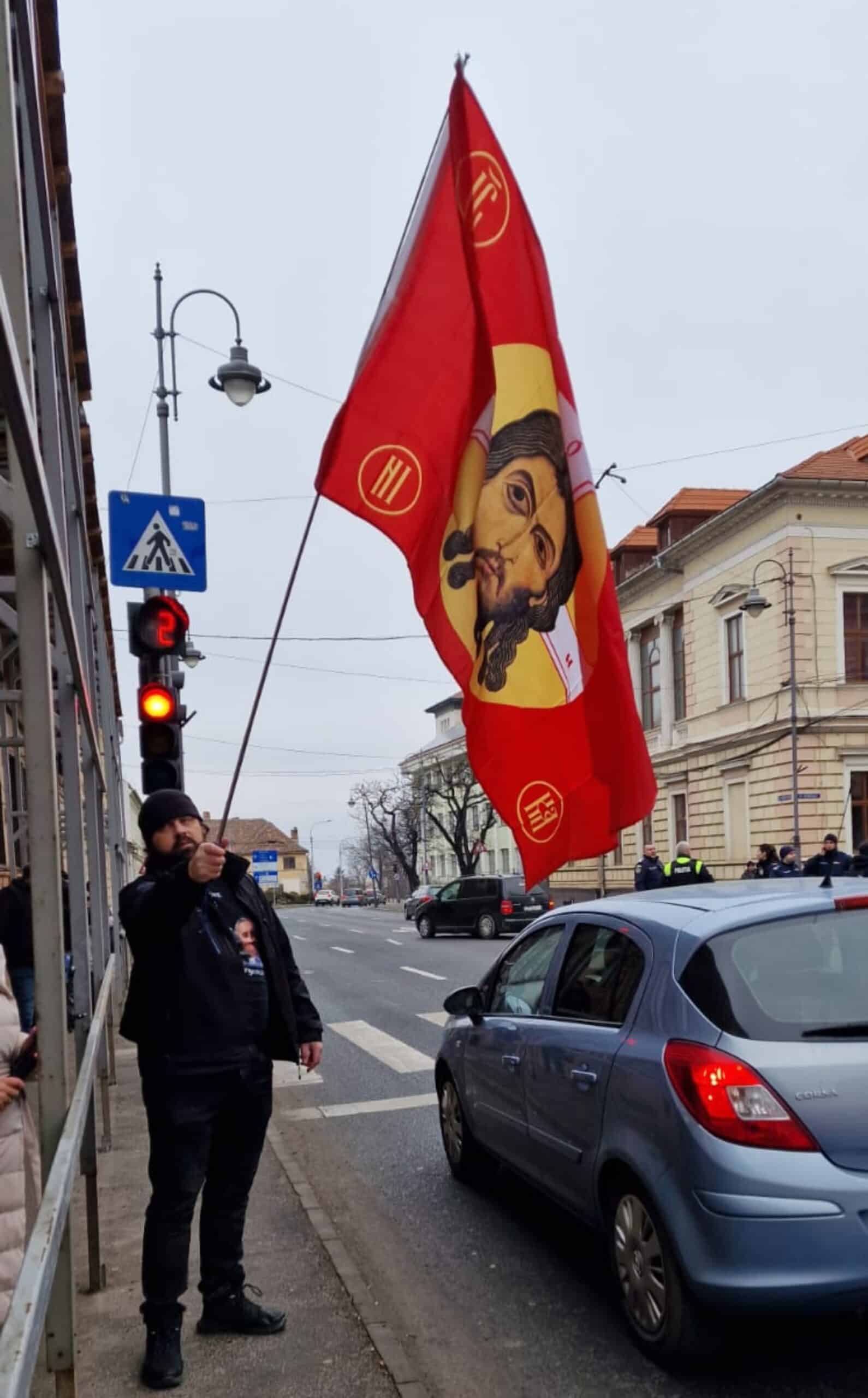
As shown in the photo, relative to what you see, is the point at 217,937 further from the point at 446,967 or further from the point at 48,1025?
the point at 446,967

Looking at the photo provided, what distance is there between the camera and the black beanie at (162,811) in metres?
4.47

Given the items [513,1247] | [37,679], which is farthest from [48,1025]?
[513,1247]

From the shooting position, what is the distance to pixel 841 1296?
3818 mm

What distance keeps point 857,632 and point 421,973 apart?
69.3 feet

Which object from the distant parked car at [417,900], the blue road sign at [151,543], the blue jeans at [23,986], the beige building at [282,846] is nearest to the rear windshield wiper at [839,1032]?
the blue jeans at [23,986]

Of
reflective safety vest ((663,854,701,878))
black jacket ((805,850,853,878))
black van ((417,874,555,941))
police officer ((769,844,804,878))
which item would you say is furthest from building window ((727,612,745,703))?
black jacket ((805,850,853,878))

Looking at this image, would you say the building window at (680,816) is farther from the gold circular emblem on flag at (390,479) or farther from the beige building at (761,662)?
the gold circular emblem on flag at (390,479)

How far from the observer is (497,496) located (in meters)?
4.56

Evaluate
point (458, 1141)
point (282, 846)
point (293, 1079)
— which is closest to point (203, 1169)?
point (458, 1141)

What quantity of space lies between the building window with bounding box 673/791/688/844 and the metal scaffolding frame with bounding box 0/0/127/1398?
38.3 m

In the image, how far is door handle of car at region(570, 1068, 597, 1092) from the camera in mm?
4762

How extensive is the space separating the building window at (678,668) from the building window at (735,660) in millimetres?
3877

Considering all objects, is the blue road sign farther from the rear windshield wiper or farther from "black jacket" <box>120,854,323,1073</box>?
the rear windshield wiper

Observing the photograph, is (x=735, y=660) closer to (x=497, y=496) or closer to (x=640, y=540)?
(x=640, y=540)
